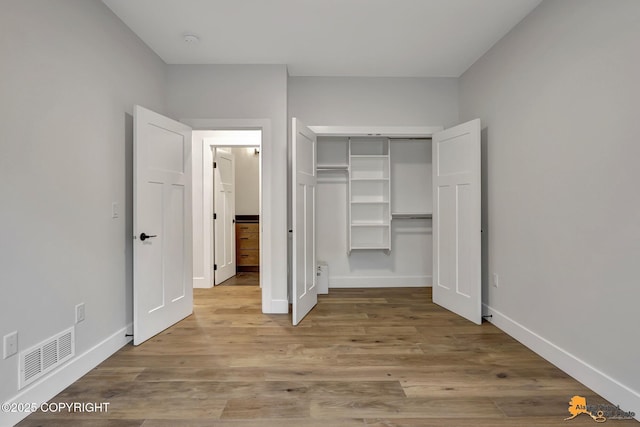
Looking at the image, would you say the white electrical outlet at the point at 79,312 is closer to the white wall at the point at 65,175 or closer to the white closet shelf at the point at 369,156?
the white wall at the point at 65,175

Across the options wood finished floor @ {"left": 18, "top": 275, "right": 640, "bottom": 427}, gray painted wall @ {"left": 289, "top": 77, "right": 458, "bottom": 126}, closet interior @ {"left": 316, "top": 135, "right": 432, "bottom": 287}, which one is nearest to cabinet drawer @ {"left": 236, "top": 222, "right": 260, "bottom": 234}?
closet interior @ {"left": 316, "top": 135, "right": 432, "bottom": 287}

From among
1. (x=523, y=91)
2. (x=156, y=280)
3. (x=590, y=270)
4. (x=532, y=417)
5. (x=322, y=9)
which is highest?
(x=322, y=9)

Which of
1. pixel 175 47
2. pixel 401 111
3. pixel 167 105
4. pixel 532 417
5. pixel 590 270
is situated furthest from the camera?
pixel 401 111

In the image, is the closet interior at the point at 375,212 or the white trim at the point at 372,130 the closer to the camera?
the white trim at the point at 372,130

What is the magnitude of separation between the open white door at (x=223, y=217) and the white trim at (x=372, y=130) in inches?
69.6

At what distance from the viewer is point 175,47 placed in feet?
10.8

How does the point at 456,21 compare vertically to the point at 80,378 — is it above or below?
above

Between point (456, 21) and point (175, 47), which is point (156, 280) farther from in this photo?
point (456, 21)

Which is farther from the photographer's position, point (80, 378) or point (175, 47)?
point (175, 47)

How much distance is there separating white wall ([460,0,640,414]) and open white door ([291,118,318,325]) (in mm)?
1824

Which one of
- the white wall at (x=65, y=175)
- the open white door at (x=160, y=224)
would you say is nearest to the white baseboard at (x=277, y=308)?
the open white door at (x=160, y=224)

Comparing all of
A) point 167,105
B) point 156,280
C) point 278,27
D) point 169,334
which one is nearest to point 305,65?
point 278,27

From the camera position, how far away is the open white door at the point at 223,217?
16.4 ft

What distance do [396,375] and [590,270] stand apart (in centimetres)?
142
